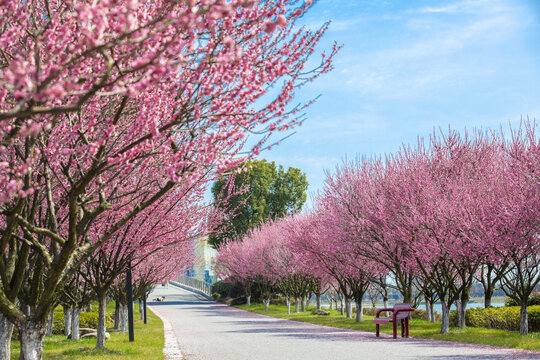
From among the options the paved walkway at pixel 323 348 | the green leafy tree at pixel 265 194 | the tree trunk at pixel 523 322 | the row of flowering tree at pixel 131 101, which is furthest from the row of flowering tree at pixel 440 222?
Answer: the green leafy tree at pixel 265 194

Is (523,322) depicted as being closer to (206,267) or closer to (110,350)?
(110,350)

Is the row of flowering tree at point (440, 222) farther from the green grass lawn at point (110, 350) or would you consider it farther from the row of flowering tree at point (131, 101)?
the row of flowering tree at point (131, 101)

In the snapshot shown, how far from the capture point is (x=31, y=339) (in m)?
7.66

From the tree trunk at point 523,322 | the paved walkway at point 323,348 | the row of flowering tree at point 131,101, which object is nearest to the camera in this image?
the row of flowering tree at point 131,101

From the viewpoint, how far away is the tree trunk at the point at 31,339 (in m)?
7.65

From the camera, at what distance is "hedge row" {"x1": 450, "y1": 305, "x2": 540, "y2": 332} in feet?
61.5

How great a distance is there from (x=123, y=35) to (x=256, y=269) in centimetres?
4108

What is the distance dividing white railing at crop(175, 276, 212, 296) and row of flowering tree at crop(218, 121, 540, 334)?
44.3 metres

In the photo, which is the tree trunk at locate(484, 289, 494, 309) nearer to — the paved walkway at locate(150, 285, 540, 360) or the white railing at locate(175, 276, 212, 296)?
the paved walkway at locate(150, 285, 540, 360)

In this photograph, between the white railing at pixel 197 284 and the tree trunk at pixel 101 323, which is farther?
the white railing at pixel 197 284

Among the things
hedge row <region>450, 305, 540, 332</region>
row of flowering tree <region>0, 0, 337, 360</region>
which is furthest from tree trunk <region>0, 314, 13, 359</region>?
hedge row <region>450, 305, 540, 332</region>

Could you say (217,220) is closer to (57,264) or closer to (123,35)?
(57,264)

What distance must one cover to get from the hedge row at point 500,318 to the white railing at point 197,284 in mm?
51055

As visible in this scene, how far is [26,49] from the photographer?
743 centimetres
